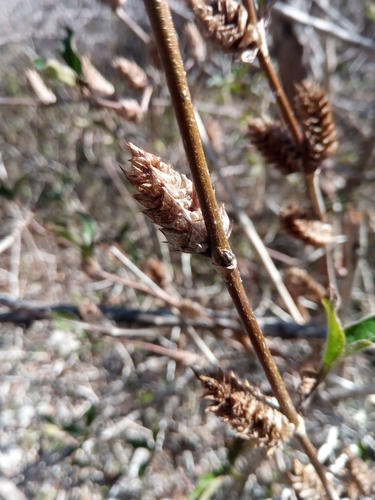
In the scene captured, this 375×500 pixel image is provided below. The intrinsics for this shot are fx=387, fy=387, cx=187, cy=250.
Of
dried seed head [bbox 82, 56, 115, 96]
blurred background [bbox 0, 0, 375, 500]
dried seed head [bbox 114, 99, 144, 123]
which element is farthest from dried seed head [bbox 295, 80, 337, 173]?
dried seed head [bbox 82, 56, 115, 96]

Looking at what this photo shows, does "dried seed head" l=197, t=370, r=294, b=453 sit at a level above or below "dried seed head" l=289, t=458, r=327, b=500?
above

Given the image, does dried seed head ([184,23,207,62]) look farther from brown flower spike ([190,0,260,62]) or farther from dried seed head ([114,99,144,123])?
brown flower spike ([190,0,260,62])

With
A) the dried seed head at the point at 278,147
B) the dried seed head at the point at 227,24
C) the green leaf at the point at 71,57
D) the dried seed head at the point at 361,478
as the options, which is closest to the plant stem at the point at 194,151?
the dried seed head at the point at 227,24

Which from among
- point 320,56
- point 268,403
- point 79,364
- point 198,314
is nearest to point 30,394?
point 79,364

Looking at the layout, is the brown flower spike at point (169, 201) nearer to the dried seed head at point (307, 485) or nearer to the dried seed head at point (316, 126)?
the dried seed head at point (316, 126)

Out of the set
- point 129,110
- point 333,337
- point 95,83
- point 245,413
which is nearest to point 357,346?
point 333,337

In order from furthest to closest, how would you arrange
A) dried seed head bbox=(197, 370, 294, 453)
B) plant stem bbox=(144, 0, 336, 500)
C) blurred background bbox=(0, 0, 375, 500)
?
1. blurred background bbox=(0, 0, 375, 500)
2. dried seed head bbox=(197, 370, 294, 453)
3. plant stem bbox=(144, 0, 336, 500)

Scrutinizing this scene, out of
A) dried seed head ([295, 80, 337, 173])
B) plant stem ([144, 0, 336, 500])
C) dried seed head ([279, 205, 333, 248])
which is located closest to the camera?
plant stem ([144, 0, 336, 500])
